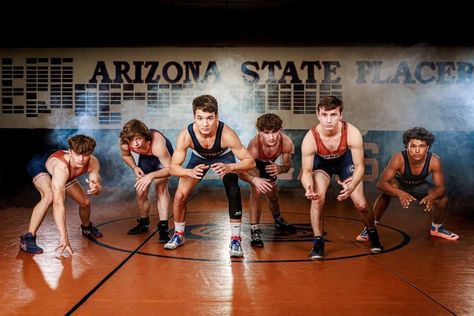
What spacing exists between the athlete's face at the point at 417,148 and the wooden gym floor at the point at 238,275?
0.79 metres

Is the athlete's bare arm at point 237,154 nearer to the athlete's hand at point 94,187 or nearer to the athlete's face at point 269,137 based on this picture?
the athlete's face at point 269,137

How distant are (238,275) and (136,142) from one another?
1.76 meters

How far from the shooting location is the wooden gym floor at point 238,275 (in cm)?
281

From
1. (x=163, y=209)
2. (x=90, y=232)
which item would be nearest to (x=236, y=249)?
(x=163, y=209)

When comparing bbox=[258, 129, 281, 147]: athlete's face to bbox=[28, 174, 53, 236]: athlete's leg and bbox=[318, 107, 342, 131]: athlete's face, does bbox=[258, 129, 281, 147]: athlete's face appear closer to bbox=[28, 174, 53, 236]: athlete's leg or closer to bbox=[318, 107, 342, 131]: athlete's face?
bbox=[318, 107, 342, 131]: athlete's face

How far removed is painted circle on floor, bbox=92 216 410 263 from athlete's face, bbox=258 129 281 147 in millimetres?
900

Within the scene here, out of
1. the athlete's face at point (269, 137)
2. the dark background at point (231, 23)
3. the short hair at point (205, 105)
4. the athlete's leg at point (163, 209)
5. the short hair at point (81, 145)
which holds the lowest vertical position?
the athlete's leg at point (163, 209)

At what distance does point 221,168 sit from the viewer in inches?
152

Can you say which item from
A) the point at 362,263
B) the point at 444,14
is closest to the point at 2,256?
the point at 362,263

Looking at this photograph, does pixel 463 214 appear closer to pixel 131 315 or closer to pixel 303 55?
pixel 303 55

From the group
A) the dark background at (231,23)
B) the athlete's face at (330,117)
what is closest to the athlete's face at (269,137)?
the athlete's face at (330,117)

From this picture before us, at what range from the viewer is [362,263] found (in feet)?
12.5

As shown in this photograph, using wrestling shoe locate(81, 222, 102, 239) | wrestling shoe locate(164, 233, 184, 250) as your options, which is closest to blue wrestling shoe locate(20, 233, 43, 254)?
wrestling shoe locate(81, 222, 102, 239)

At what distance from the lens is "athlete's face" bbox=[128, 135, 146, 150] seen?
15.1 feet
